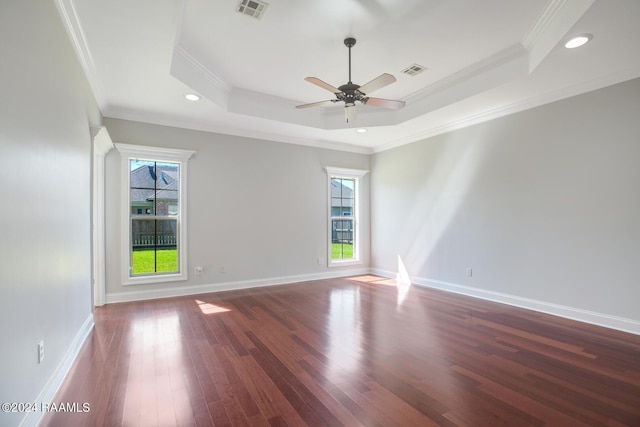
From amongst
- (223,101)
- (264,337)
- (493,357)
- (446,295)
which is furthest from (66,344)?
(446,295)

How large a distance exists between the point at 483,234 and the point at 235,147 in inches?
169

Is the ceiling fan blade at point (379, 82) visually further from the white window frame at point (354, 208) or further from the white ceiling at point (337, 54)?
the white window frame at point (354, 208)

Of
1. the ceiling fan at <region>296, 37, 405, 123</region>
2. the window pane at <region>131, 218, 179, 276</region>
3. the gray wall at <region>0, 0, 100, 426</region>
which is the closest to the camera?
the gray wall at <region>0, 0, 100, 426</region>

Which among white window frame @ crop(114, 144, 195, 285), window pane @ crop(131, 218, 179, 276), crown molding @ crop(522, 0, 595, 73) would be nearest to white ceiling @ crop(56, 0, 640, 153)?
crown molding @ crop(522, 0, 595, 73)

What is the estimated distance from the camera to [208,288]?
16.5 ft

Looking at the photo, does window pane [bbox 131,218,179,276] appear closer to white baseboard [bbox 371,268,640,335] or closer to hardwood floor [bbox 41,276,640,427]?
hardwood floor [bbox 41,276,640,427]

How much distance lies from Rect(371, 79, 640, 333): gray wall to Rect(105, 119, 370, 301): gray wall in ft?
6.37

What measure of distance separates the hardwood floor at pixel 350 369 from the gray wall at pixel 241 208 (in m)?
1.04

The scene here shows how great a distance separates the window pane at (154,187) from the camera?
4.64m

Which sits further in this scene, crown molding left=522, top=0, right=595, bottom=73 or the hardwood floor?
crown molding left=522, top=0, right=595, bottom=73

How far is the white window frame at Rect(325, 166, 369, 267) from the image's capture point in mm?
6281

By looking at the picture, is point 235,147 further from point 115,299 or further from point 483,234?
point 483,234

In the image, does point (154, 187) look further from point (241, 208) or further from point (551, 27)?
point (551, 27)

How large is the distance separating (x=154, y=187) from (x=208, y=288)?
1.83m
